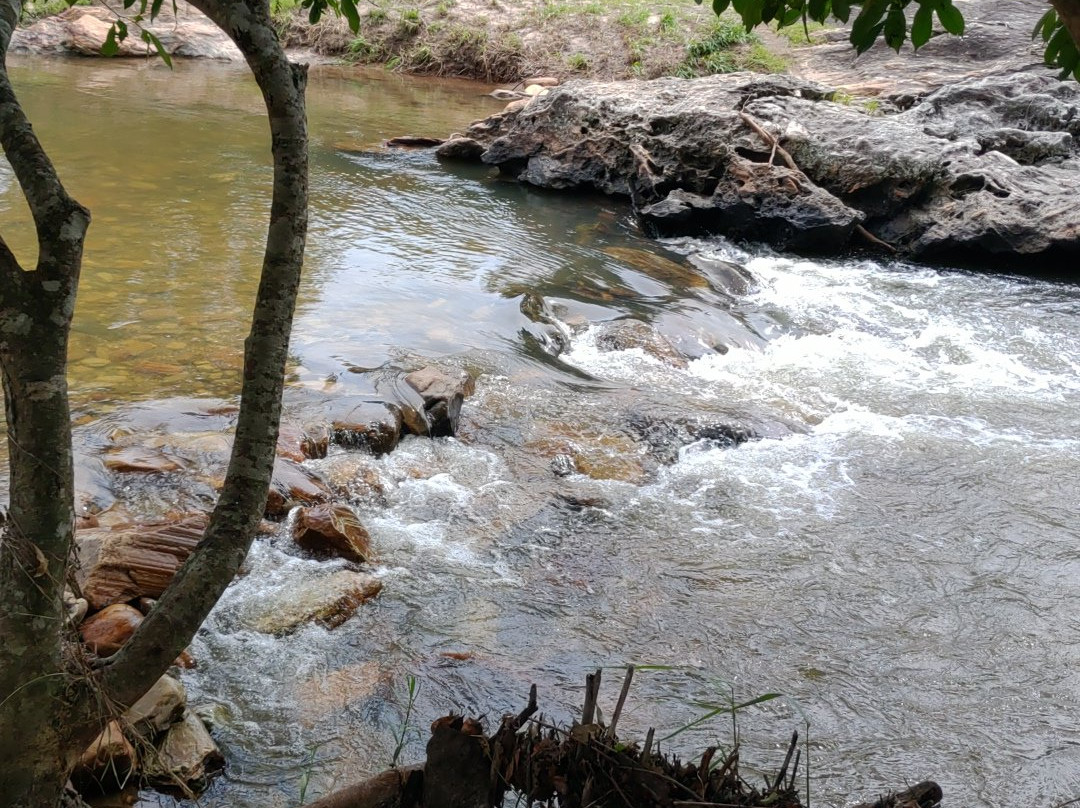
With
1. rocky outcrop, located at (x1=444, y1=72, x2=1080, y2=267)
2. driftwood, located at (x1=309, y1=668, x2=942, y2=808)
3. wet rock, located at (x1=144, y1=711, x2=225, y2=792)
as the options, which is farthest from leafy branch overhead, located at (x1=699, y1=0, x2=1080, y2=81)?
rocky outcrop, located at (x1=444, y1=72, x2=1080, y2=267)

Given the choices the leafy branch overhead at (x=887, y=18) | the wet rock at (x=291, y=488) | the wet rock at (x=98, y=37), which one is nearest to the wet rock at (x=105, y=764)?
the wet rock at (x=291, y=488)

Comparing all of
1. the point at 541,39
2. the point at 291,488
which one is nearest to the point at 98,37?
the point at 541,39

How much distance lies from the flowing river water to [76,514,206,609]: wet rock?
0.30 metres

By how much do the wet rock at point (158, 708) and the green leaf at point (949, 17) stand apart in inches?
110

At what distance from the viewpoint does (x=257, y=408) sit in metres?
2.29

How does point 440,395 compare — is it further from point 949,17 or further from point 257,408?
point 949,17

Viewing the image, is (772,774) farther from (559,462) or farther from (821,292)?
(821,292)

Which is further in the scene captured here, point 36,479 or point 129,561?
point 129,561

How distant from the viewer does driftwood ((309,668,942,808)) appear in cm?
188

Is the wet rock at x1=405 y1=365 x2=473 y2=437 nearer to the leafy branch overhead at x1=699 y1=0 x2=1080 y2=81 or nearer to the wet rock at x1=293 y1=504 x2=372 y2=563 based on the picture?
the wet rock at x1=293 y1=504 x2=372 y2=563

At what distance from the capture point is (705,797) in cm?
187

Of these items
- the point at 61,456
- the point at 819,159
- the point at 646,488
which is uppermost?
the point at 61,456

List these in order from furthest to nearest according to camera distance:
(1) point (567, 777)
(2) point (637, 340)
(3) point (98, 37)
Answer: (3) point (98, 37) < (2) point (637, 340) < (1) point (567, 777)

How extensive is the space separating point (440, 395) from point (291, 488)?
55.0 inches
